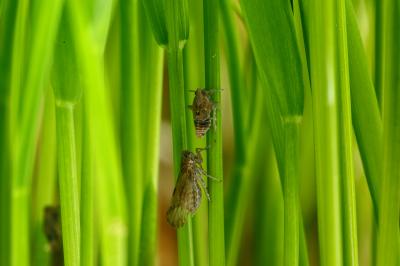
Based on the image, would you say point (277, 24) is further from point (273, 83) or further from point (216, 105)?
point (216, 105)

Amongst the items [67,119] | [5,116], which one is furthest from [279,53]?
[5,116]

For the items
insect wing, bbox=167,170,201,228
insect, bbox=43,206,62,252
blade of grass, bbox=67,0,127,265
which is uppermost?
blade of grass, bbox=67,0,127,265

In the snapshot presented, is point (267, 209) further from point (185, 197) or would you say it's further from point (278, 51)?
point (278, 51)

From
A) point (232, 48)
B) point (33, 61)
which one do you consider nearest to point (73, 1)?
point (33, 61)

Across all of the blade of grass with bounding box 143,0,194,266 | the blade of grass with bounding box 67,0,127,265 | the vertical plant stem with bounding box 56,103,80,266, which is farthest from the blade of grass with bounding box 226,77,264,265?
the blade of grass with bounding box 67,0,127,265

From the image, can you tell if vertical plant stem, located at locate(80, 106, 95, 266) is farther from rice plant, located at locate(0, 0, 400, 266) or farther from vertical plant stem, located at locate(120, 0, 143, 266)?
vertical plant stem, located at locate(120, 0, 143, 266)
